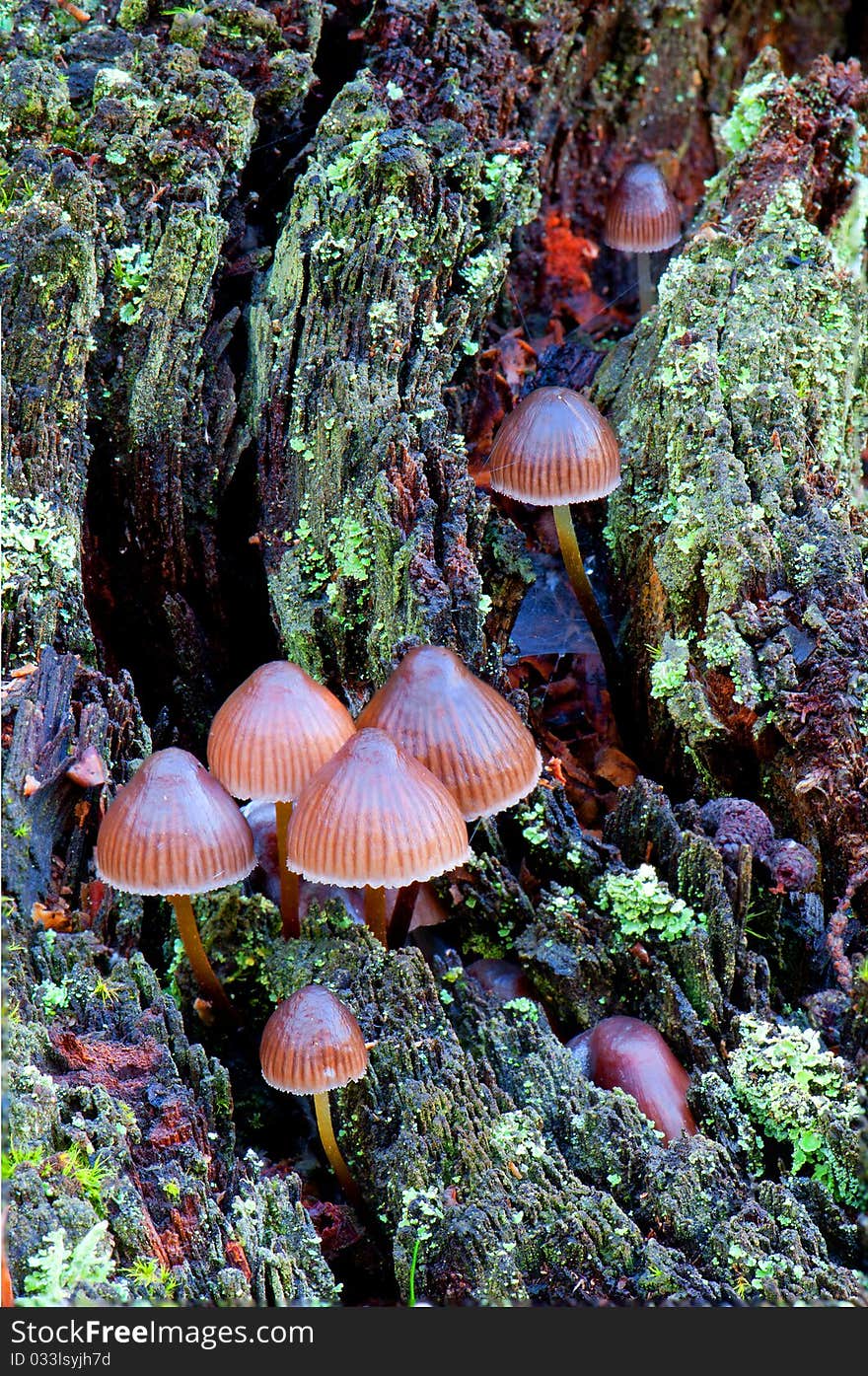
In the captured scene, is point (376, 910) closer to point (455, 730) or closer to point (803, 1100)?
point (455, 730)

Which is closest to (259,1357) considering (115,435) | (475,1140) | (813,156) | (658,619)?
(475,1140)

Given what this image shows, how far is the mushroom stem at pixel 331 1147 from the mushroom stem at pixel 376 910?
1.70ft

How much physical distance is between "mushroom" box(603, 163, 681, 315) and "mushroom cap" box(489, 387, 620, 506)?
1742 mm

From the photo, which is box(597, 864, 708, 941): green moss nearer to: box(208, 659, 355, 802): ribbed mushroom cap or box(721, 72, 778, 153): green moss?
box(208, 659, 355, 802): ribbed mushroom cap

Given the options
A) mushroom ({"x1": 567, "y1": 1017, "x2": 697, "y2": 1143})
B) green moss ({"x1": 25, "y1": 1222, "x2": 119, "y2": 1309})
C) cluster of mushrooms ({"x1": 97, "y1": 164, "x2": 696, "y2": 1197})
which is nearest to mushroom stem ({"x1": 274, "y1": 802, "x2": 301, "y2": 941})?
cluster of mushrooms ({"x1": 97, "y1": 164, "x2": 696, "y2": 1197})

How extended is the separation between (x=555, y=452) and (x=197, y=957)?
2.12 metres

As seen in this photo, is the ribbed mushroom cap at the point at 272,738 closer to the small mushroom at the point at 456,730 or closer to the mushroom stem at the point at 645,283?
the small mushroom at the point at 456,730

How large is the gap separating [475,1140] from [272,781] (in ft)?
3.73

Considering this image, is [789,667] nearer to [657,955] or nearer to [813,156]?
[657,955]

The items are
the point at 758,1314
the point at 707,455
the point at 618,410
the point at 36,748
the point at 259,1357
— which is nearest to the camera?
the point at 259,1357

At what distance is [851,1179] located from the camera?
3.37 m

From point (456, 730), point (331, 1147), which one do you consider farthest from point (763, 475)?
point (331, 1147)

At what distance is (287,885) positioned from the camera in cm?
381

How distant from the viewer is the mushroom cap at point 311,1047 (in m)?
3.29
